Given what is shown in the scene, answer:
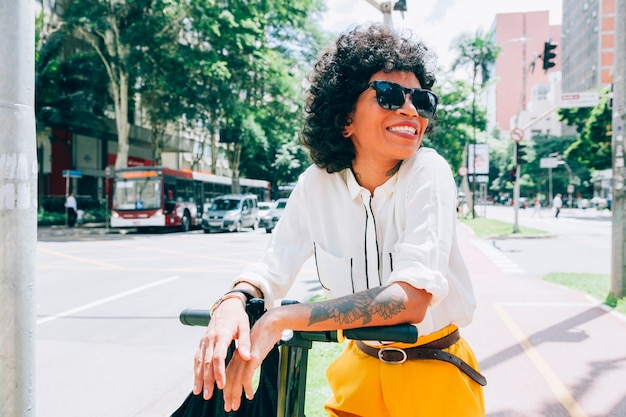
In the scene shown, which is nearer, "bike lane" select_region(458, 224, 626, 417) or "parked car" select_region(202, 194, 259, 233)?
"bike lane" select_region(458, 224, 626, 417)

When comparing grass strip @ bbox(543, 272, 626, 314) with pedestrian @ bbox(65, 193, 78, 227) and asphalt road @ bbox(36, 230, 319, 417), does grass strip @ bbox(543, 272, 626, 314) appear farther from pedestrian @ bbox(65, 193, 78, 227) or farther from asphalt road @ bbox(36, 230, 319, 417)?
pedestrian @ bbox(65, 193, 78, 227)

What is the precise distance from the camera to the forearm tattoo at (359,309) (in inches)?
51.6

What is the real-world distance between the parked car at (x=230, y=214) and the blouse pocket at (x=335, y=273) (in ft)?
72.3

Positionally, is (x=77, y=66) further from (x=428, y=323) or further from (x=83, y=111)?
(x=428, y=323)

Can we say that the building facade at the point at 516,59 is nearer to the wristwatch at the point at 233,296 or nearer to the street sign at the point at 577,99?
the street sign at the point at 577,99

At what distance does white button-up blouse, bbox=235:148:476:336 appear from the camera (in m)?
1.44

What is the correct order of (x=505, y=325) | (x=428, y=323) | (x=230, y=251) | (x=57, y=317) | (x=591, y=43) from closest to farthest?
(x=428, y=323)
(x=505, y=325)
(x=57, y=317)
(x=230, y=251)
(x=591, y=43)

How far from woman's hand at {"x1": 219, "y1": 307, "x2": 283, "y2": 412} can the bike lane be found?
278 cm

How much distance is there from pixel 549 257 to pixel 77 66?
75.0 feet

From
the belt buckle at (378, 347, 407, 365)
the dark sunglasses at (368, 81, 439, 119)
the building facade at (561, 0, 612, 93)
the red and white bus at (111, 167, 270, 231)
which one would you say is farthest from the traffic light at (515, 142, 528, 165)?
the building facade at (561, 0, 612, 93)

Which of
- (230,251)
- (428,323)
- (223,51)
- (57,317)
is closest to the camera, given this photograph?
(428,323)

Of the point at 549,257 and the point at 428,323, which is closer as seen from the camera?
the point at 428,323

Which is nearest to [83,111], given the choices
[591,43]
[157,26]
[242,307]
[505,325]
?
[157,26]

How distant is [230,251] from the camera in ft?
50.1
